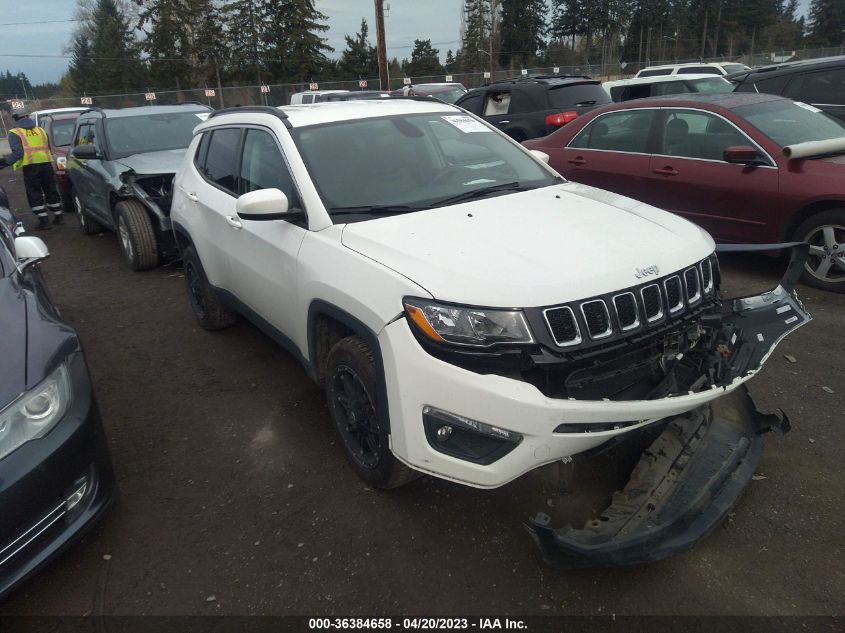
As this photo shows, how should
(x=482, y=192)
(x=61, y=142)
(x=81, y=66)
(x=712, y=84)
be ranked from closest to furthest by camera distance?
(x=482, y=192)
(x=712, y=84)
(x=61, y=142)
(x=81, y=66)

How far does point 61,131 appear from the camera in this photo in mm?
13484

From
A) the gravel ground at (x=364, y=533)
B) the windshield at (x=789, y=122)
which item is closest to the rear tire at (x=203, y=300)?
the gravel ground at (x=364, y=533)

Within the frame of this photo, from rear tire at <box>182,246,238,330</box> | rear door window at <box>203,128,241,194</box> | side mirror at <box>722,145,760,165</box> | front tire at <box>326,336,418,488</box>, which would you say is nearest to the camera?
front tire at <box>326,336,418,488</box>

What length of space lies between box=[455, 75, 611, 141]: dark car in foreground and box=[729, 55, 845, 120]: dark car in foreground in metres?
2.73

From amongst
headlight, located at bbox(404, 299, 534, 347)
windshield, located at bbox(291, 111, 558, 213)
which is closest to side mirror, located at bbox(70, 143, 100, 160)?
windshield, located at bbox(291, 111, 558, 213)

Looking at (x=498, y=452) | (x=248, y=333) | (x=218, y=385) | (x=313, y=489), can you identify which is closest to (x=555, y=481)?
(x=498, y=452)

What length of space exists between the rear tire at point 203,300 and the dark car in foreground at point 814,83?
742cm

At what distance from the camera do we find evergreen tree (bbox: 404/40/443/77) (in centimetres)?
6450

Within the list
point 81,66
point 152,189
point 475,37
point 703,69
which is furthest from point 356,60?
point 152,189

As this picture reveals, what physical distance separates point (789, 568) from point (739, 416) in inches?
28.3

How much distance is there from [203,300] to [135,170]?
2.75 m

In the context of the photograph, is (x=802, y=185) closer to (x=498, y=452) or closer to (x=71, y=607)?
(x=498, y=452)

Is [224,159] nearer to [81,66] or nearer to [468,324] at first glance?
[468,324]

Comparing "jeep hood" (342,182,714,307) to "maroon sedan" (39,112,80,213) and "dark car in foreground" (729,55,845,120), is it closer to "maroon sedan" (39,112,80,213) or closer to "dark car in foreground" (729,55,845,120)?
"dark car in foreground" (729,55,845,120)
